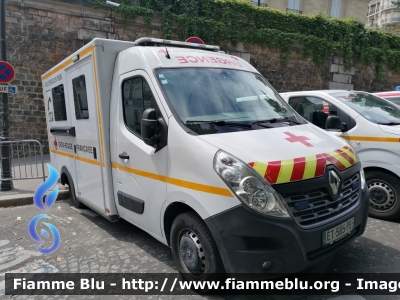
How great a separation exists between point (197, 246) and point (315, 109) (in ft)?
12.3

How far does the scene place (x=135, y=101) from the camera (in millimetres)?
3713

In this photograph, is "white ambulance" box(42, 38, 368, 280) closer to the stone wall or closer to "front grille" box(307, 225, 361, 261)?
"front grille" box(307, 225, 361, 261)

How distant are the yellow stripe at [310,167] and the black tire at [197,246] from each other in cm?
95

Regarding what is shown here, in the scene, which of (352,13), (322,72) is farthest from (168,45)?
(352,13)

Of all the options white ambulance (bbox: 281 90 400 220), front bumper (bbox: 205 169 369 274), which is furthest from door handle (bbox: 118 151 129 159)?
white ambulance (bbox: 281 90 400 220)

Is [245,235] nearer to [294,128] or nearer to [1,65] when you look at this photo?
[294,128]

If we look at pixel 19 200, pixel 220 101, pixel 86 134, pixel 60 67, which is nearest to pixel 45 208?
pixel 19 200

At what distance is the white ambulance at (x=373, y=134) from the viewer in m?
4.59

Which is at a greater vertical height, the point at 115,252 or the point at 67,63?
the point at 67,63

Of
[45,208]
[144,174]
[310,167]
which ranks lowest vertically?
[45,208]

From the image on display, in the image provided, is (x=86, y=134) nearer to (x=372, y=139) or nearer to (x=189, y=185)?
(x=189, y=185)

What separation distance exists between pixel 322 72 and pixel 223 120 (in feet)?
50.2

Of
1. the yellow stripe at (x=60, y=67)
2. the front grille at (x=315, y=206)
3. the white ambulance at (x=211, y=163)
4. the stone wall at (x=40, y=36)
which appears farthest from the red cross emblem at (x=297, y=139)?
the stone wall at (x=40, y=36)

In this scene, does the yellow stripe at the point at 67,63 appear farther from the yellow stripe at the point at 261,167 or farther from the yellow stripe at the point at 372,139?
the yellow stripe at the point at 372,139
